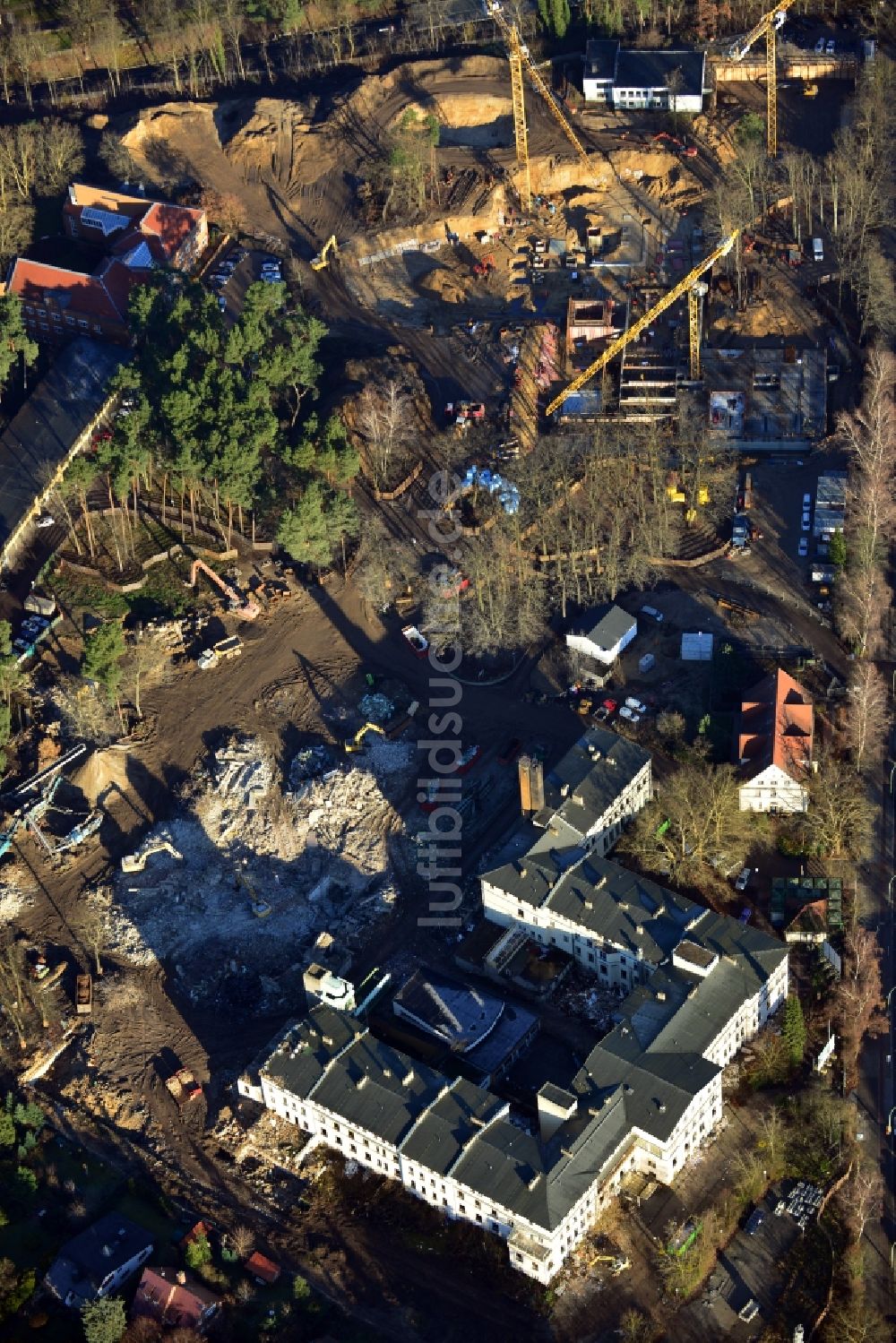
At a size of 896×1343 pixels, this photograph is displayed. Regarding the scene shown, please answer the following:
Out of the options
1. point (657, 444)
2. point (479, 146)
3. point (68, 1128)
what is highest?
point (479, 146)

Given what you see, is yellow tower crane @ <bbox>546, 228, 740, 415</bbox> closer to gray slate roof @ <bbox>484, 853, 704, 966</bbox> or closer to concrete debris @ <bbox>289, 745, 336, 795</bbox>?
concrete debris @ <bbox>289, 745, 336, 795</bbox>

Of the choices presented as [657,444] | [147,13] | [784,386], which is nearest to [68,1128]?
[657,444]

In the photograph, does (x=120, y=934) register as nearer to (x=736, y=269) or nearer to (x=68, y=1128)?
A: (x=68, y=1128)

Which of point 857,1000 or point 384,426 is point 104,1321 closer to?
point 857,1000

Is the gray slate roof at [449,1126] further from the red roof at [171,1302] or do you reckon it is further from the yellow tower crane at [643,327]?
the yellow tower crane at [643,327]

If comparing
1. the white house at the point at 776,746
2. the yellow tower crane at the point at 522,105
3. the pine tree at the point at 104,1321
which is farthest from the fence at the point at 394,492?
the pine tree at the point at 104,1321

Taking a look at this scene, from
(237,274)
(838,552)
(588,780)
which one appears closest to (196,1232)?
(588,780)
